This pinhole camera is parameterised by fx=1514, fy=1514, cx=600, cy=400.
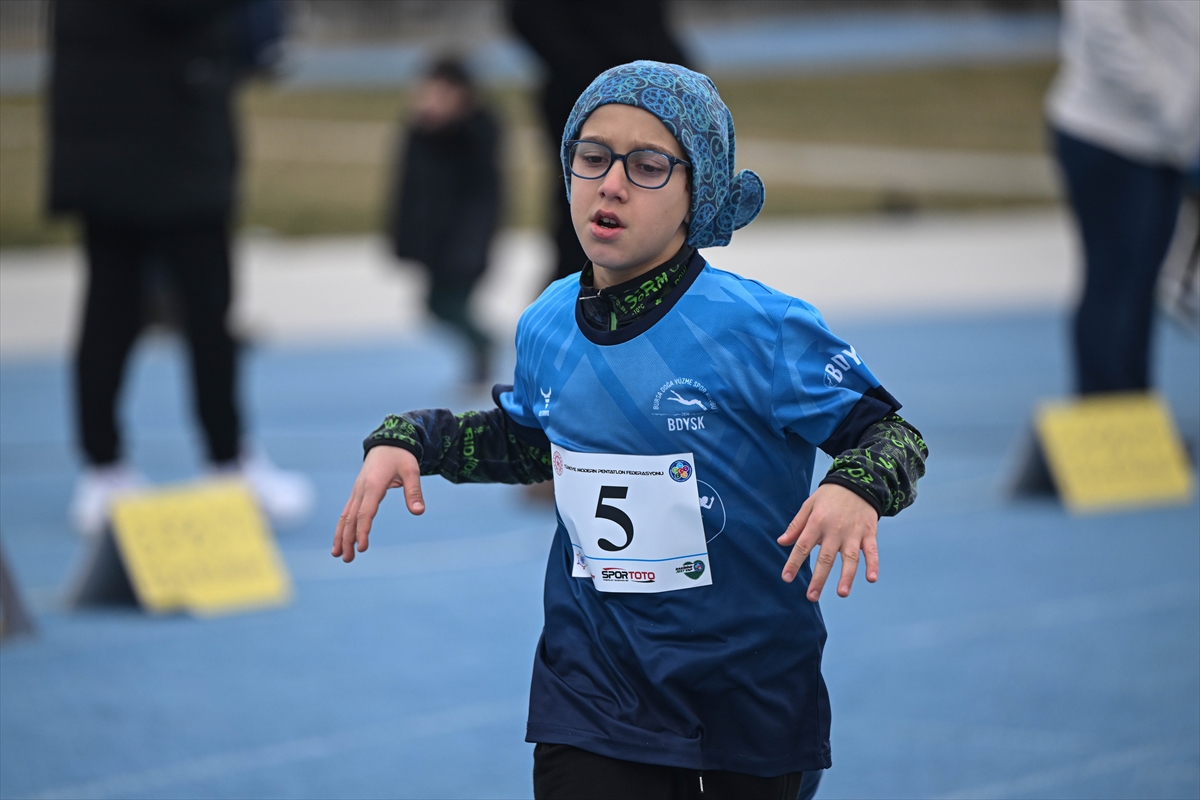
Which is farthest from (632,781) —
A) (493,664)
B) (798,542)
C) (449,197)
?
(449,197)

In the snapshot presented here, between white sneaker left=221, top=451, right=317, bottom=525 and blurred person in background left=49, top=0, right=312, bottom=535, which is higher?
blurred person in background left=49, top=0, right=312, bottom=535

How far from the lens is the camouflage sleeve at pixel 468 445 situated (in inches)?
89.8

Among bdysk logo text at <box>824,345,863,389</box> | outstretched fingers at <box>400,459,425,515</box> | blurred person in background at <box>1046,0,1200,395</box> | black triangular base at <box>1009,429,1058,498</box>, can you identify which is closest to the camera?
bdysk logo text at <box>824,345,863,389</box>

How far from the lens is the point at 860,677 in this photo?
148 inches

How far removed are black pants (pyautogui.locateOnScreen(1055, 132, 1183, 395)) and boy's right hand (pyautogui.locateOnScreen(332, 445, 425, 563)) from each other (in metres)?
3.83

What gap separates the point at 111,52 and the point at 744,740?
3.69m

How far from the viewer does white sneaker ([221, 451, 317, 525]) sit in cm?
524

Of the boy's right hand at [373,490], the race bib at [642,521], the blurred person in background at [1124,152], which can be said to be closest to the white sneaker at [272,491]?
the blurred person in background at [1124,152]

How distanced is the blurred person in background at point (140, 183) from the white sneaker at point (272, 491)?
0.09 metres

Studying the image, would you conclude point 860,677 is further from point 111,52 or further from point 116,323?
point 111,52

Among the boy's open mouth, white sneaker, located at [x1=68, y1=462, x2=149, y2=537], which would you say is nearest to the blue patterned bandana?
the boy's open mouth

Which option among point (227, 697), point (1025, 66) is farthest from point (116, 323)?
point (1025, 66)

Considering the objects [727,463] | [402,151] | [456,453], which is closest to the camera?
[727,463]

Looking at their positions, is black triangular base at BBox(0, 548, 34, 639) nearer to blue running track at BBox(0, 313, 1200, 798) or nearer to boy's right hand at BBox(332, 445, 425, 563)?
blue running track at BBox(0, 313, 1200, 798)
